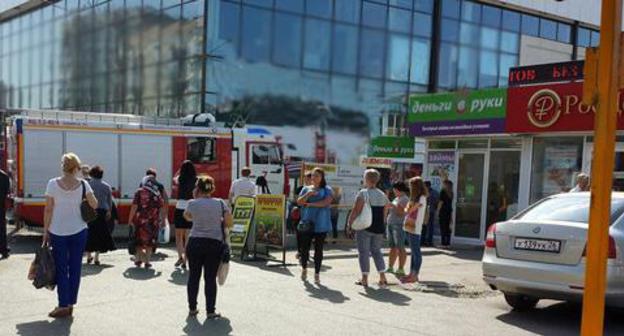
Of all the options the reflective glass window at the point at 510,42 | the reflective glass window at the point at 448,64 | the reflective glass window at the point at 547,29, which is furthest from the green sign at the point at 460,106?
the reflective glass window at the point at 547,29

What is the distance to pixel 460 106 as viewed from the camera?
15.3m

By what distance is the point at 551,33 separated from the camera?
3638 centimetres

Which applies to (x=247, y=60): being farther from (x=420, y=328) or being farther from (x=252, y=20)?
(x=420, y=328)

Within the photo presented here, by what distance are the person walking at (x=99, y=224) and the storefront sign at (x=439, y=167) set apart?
8.30 metres

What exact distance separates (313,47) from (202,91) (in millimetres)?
5922

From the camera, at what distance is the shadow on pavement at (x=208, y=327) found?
6.23m

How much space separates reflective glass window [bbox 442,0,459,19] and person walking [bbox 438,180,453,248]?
67.2ft

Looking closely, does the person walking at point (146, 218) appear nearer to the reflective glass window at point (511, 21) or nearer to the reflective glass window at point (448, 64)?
the reflective glass window at point (448, 64)

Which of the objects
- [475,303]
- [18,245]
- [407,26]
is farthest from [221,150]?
[407,26]

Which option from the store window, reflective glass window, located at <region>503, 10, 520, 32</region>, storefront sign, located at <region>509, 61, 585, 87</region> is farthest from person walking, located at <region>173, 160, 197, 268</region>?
reflective glass window, located at <region>503, 10, 520, 32</region>

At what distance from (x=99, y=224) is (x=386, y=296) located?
4.74 metres

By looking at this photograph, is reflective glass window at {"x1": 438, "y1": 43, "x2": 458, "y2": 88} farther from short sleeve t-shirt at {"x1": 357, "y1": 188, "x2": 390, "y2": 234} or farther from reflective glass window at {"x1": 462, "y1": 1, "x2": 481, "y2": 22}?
short sleeve t-shirt at {"x1": 357, "y1": 188, "x2": 390, "y2": 234}

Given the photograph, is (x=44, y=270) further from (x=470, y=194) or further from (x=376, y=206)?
(x=470, y=194)

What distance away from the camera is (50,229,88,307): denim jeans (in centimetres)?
661
